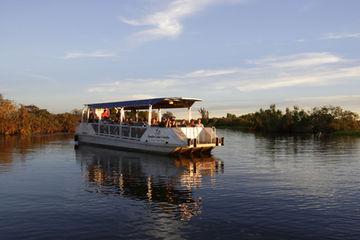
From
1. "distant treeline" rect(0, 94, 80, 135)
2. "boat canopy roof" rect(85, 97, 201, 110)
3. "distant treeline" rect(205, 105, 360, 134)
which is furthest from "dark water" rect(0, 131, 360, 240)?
"distant treeline" rect(205, 105, 360, 134)

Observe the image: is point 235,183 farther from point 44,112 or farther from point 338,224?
point 44,112

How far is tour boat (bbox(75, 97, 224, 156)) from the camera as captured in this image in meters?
36.4

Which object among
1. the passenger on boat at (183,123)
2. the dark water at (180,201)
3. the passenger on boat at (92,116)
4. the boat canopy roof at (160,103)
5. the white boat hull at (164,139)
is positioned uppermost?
the boat canopy roof at (160,103)

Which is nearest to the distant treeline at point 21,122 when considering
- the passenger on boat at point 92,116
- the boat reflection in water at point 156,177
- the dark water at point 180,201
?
the passenger on boat at point 92,116

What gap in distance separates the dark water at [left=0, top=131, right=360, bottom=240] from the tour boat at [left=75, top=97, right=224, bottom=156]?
242 inches

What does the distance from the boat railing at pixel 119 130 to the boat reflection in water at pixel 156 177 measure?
2.79 m

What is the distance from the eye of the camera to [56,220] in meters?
14.8

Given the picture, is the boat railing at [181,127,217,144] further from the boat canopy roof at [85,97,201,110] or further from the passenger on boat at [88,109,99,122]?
the passenger on boat at [88,109,99,122]

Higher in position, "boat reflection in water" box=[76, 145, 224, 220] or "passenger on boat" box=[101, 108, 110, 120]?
"passenger on boat" box=[101, 108, 110, 120]

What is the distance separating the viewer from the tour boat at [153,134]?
36.4 metres

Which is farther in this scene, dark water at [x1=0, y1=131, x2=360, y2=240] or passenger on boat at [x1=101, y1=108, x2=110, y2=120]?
passenger on boat at [x1=101, y1=108, x2=110, y2=120]

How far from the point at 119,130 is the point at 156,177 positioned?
1926 centimetres

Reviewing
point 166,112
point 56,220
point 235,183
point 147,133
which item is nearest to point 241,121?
point 166,112

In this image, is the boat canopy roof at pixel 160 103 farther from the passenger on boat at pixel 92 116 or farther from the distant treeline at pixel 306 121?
the distant treeline at pixel 306 121
